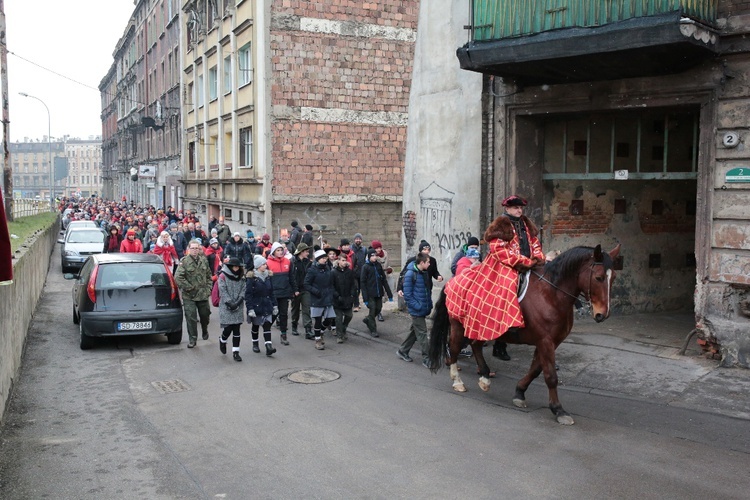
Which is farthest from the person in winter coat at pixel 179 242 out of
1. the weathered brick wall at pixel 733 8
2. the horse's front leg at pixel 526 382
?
the weathered brick wall at pixel 733 8

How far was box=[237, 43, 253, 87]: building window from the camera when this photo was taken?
968 inches

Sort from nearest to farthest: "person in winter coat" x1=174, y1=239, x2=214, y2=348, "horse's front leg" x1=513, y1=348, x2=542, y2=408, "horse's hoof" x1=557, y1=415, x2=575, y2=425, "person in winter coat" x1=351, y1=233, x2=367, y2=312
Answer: "horse's hoof" x1=557, y1=415, x2=575, y2=425 < "horse's front leg" x1=513, y1=348, x2=542, y2=408 < "person in winter coat" x1=174, y1=239, x2=214, y2=348 < "person in winter coat" x1=351, y1=233, x2=367, y2=312

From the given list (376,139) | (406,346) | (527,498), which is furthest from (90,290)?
(376,139)

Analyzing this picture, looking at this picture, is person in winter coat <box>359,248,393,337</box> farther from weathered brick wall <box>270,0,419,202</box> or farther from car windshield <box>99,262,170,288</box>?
weathered brick wall <box>270,0,419,202</box>

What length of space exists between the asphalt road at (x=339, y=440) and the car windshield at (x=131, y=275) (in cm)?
188

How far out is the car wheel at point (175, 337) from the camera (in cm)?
1250

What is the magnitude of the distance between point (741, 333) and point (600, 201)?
14.1ft

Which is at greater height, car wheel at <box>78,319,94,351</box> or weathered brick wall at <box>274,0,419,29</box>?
weathered brick wall at <box>274,0,419,29</box>

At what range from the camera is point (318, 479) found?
6168 mm

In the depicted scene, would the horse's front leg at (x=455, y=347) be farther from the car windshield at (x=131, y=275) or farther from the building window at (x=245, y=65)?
the building window at (x=245, y=65)

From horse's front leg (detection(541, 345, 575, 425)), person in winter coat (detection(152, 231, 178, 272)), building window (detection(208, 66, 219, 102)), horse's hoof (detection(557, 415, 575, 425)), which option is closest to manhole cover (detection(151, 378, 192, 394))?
horse's front leg (detection(541, 345, 575, 425))

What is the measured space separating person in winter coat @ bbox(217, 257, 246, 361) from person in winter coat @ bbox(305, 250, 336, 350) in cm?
135

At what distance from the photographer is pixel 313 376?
10062 millimetres

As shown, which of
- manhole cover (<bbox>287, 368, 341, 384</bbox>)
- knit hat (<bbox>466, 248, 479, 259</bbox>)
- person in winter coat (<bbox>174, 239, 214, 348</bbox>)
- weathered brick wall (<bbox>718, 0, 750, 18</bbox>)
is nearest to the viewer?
weathered brick wall (<bbox>718, 0, 750, 18</bbox>)
